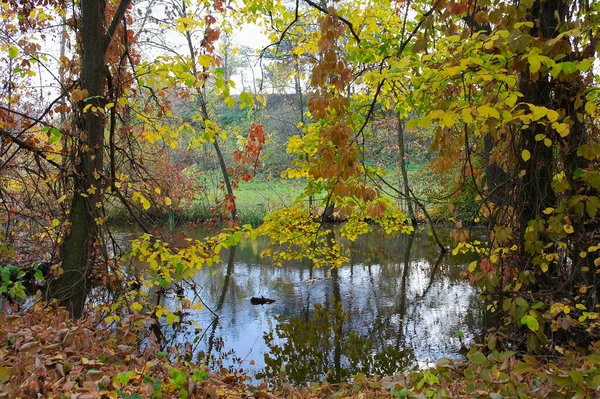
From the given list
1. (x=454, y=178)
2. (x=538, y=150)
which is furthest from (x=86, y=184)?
(x=538, y=150)

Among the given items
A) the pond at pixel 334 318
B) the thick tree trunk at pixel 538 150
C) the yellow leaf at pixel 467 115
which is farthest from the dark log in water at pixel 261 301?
the yellow leaf at pixel 467 115

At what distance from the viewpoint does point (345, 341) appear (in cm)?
567

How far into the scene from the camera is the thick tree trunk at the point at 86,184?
402 cm

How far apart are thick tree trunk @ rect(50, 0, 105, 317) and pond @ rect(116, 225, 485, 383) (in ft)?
4.05

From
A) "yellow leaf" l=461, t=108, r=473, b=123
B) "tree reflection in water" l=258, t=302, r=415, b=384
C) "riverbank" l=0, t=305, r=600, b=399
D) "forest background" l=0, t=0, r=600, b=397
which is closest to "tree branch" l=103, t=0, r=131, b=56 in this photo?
"forest background" l=0, t=0, r=600, b=397

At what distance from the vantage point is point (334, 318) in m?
6.48

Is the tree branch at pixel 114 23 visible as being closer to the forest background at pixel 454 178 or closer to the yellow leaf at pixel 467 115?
the forest background at pixel 454 178

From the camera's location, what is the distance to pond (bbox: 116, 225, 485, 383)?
16.8 ft

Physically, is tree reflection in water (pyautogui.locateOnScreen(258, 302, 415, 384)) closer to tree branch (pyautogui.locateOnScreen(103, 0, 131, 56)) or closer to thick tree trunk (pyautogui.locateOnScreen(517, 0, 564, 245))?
thick tree trunk (pyautogui.locateOnScreen(517, 0, 564, 245))

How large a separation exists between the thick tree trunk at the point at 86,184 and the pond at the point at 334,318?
1.23 metres

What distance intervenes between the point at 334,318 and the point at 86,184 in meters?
3.91

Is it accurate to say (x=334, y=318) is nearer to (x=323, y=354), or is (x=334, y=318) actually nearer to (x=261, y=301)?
(x=323, y=354)

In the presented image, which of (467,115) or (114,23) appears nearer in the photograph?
(467,115)

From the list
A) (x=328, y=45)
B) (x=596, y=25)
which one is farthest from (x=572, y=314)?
(x=328, y=45)
